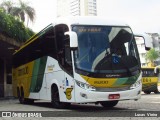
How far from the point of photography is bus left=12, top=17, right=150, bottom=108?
39.1ft

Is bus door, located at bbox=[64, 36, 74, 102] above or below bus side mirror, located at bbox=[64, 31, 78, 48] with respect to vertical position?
below

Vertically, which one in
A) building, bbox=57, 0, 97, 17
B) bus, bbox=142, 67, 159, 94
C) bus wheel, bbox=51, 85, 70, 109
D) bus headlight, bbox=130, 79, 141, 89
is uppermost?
building, bbox=57, 0, 97, 17

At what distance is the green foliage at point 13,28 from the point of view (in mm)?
23872

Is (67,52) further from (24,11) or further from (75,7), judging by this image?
(75,7)

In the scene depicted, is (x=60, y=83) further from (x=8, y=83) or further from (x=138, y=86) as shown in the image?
(x=8, y=83)

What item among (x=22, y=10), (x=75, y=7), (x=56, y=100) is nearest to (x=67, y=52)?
(x=56, y=100)

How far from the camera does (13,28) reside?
26531 millimetres

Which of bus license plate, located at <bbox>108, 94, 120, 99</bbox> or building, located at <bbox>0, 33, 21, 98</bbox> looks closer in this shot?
bus license plate, located at <bbox>108, 94, 120, 99</bbox>

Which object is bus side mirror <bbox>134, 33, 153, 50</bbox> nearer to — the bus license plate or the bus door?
the bus license plate

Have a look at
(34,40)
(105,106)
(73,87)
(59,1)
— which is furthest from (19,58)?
(59,1)

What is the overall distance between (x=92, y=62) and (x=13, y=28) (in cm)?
1561

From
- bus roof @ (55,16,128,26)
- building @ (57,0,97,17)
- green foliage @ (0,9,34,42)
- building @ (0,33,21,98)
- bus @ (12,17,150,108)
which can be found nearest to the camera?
bus @ (12,17,150,108)

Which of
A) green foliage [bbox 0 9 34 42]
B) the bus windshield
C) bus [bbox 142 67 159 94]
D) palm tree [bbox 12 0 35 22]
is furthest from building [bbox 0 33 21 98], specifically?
the bus windshield

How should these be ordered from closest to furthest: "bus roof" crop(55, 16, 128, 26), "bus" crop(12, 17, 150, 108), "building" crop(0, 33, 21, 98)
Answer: "bus" crop(12, 17, 150, 108) → "bus roof" crop(55, 16, 128, 26) → "building" crop(0, 33, 21, 98)
